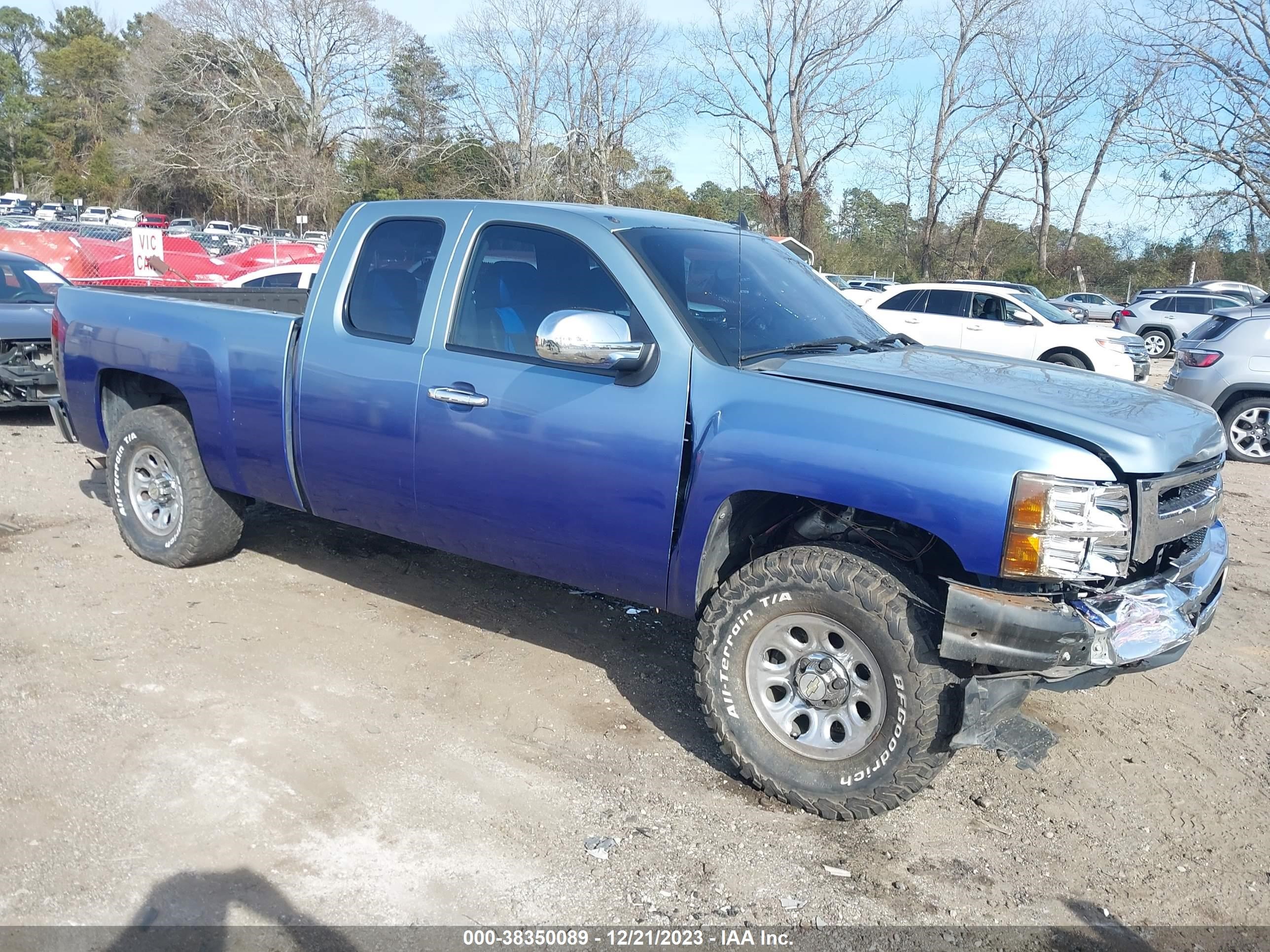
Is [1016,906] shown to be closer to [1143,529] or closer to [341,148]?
[1143,529]

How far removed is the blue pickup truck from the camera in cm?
323

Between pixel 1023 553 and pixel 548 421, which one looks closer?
pixel 1023 553

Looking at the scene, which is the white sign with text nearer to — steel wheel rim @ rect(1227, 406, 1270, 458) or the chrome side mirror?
the chrome side mirror

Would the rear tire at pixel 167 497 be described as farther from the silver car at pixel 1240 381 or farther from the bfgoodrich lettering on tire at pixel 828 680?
the silver car at pixel 1240 381

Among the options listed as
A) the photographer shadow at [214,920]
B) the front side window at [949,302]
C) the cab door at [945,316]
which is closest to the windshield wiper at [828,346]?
the photographer shadow at [214,920]

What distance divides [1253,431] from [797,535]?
9.47 m

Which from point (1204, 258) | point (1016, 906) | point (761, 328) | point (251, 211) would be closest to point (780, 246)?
point (761, 328)

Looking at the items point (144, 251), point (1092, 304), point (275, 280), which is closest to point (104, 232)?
point (144, 251)

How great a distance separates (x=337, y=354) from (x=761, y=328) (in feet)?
6.26

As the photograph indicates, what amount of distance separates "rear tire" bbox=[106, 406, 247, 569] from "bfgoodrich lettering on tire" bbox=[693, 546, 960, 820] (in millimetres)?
3094

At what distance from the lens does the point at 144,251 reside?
1723cm

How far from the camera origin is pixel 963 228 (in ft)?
141

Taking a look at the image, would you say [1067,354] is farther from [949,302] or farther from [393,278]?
[393,278]

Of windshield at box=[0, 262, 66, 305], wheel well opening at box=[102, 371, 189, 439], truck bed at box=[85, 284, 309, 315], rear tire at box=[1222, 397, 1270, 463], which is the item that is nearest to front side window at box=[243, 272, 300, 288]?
windshield at box=[0, 262, 66, 305]
